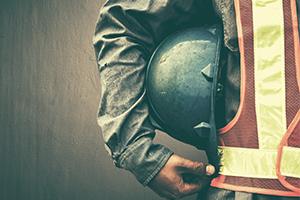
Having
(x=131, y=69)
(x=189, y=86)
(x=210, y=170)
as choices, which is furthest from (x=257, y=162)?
(x=131, y=69)

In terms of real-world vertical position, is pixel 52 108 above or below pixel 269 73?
below

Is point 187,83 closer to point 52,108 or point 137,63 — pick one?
point 137,63

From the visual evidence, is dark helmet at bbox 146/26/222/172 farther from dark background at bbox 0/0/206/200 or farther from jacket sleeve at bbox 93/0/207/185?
dark background at bbox 0/0/206/200

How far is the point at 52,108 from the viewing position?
2.15m

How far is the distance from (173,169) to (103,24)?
39 cm

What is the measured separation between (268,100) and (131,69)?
1.11 ft

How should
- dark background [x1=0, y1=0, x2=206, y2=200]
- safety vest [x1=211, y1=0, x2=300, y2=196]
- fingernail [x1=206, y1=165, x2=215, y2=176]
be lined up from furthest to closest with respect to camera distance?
dark background [x1=0, y1=0, x2=206, y2=200] < fingernail [x1=206, y1=165, x2=215, y2=176] < safety vest [x1=211, y1=0, x2=300, y2=196]

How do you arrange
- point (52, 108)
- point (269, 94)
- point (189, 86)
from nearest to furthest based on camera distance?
point (269, 94), point (189, 86), point (52, 108)

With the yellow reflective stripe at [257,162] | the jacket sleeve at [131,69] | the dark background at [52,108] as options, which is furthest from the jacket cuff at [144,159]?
the dark background at [52,108]

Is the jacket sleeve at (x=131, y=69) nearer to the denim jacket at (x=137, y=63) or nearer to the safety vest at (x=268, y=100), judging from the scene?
the denim jacket at (x=137, y=63)

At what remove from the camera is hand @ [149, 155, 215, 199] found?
3.71 feet

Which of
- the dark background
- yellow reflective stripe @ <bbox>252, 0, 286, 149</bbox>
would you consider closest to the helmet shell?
yellow reflective stripe @ <bbox>252, 0, 286, 149</bbox>

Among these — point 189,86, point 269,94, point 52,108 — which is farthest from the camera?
point 52,108

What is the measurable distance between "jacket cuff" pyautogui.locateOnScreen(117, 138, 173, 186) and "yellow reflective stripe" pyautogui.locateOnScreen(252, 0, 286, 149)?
0.73 feet
